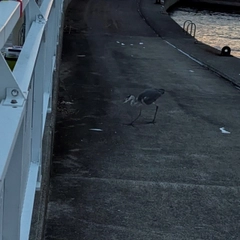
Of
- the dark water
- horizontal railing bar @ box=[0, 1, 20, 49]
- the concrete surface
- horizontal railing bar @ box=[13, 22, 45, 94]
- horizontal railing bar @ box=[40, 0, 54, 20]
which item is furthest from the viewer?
the dark water

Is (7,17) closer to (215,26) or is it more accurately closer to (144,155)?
(144,155)

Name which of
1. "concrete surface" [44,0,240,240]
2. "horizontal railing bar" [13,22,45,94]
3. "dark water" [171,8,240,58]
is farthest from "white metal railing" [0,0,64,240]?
"dark water" [171,8,240,58]

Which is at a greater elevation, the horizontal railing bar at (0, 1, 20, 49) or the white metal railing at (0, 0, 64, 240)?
the horizontal railing bar at (0, 1, 20, 49)

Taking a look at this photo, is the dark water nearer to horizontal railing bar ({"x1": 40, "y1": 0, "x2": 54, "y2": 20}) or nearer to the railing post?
horizontal railing bar ({"x1": 40, "y1": 0, "x2": 54, "y2": 20})

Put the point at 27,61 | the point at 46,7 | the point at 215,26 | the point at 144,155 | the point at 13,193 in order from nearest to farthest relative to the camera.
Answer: the point at 13,193, the point at 27,61, the point at 46,7, the point at 144,155, the point at 215,26

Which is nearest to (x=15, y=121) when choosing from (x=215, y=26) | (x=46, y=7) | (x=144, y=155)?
(x=46, y=7)

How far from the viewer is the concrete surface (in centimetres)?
459

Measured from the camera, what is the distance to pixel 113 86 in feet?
32.9

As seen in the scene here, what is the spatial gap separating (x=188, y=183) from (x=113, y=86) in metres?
4.74

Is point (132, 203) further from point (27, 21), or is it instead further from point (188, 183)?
point (27, 21)

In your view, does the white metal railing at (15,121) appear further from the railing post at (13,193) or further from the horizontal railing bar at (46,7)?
the horizontal railing bar at (46,7)

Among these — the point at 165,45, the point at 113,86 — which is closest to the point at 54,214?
the point at 113,86

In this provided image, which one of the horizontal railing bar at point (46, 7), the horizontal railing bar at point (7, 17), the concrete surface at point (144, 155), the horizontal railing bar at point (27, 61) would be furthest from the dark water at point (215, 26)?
the horizontal railing bar at point (7, 17)

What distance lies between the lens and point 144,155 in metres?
6.25
